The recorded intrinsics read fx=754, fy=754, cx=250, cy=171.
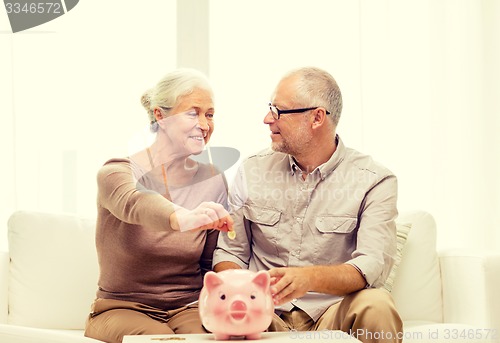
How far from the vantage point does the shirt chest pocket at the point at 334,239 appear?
7.57 ft

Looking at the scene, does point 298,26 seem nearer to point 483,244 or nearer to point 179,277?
point 483,244

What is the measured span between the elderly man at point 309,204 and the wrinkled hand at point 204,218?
0.45 m

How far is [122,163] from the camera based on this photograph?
2.15 meters

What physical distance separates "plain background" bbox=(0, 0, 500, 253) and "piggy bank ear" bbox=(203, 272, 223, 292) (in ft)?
5.36

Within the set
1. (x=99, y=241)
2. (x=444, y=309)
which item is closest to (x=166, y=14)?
(x=99, y=241)

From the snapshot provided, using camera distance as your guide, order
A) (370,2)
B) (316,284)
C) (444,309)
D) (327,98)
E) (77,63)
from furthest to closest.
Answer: (370,2), (77,63), (444,309), (327,98), (316,284)

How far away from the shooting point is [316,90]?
2418 mm

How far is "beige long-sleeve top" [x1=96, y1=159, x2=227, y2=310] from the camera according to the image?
2.15 m

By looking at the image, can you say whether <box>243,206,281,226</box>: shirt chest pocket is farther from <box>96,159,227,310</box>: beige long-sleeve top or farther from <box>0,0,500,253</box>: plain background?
<box>0,0,500,253</box>: plain background

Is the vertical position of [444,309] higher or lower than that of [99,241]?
lower

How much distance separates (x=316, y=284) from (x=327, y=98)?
678 mm

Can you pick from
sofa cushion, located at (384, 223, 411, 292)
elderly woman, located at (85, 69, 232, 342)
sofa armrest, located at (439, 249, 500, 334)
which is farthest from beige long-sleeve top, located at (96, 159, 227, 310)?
sofa armrest, located at (439, 249, 500, 334)

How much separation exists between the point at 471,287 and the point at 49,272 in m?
1.41

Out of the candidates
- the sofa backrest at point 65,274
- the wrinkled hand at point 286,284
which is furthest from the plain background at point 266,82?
the wrinkled hand at point 286,284
